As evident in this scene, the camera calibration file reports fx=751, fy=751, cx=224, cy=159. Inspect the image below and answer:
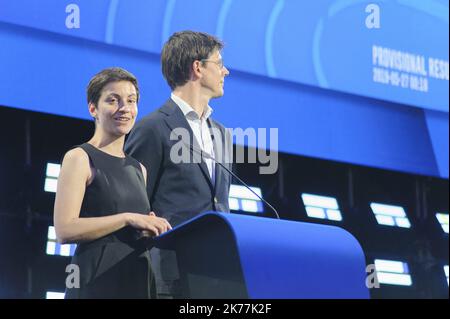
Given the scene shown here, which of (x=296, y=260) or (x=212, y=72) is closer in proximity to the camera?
(x=296, y=260)

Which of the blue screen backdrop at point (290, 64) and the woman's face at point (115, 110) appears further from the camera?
the blue screen backdrop at point (290, 64)

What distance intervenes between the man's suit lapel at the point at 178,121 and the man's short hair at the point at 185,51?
9cm

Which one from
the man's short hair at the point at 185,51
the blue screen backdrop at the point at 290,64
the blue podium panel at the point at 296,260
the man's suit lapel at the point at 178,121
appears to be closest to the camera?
the blue podium panel at the point at 296,260

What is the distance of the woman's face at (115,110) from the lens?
1997 mm

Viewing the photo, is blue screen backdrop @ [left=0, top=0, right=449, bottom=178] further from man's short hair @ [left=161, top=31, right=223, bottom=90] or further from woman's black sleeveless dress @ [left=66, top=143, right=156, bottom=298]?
woman's black sleeveless dress @ [left=66, top=143, right=156, bottom=298]

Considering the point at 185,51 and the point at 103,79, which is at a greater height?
the point at 185,51

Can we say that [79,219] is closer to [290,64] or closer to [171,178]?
[171,178]

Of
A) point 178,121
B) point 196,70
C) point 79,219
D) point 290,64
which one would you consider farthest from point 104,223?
point 290,64

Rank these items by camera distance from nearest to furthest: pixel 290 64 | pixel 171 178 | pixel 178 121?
pixel 171 178, pixel 178 121, pixel 290 64

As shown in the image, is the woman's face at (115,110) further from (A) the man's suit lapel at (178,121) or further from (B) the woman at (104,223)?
(A) the man's suit lapel at (178,121)

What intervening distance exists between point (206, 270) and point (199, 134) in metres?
0.64

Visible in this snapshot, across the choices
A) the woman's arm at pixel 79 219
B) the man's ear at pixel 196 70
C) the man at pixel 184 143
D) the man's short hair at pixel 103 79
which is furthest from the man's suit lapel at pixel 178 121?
the woman's arm at pixel 79 219

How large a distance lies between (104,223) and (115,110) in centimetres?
37

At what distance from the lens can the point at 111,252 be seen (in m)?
1.81
